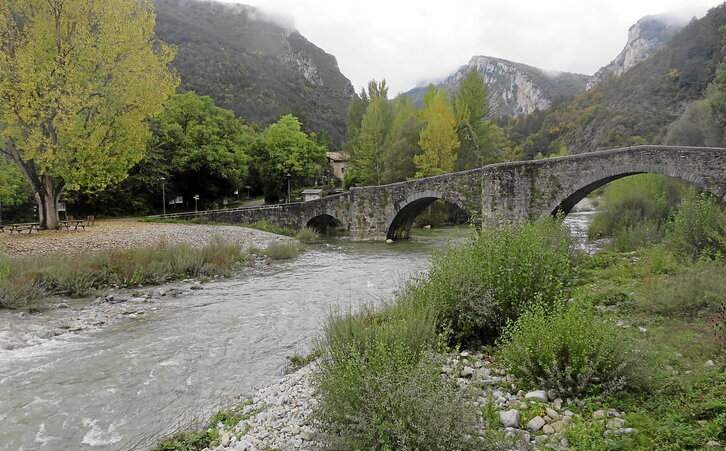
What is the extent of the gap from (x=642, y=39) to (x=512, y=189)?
436 feet

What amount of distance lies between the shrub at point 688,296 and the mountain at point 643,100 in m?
49.7

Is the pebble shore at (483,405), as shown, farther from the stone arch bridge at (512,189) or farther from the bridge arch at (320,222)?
the bridge arch at (320,222)

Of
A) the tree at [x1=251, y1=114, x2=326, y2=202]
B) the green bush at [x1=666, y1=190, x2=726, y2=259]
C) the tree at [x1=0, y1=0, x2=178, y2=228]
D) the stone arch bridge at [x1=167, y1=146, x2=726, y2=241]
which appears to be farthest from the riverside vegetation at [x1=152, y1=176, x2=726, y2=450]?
the tree at [x1=251, y1=114, x2=326, y2=202]

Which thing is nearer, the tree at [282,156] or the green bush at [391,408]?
the green bush at [391,408]

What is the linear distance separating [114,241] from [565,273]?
1676 centimetres

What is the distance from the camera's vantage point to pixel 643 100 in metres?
Result: 59.4

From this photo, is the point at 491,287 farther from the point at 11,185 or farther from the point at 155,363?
the point at 11,185

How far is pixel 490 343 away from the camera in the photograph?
19.9 feet

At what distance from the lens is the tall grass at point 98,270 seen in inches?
415

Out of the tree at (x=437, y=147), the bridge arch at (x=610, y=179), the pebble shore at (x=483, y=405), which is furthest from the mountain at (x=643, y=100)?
the pebble shore at (x=483, y=405)

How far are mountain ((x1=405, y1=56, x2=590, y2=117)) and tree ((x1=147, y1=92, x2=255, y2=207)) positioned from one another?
320 ft

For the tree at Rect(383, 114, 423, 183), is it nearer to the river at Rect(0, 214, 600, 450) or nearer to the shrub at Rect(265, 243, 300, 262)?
the shrub at Rect(265, 243, 300, 262)

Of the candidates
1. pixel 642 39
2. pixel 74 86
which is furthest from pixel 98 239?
pixel 642 39

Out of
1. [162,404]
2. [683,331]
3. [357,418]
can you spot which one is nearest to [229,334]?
[162,404]
